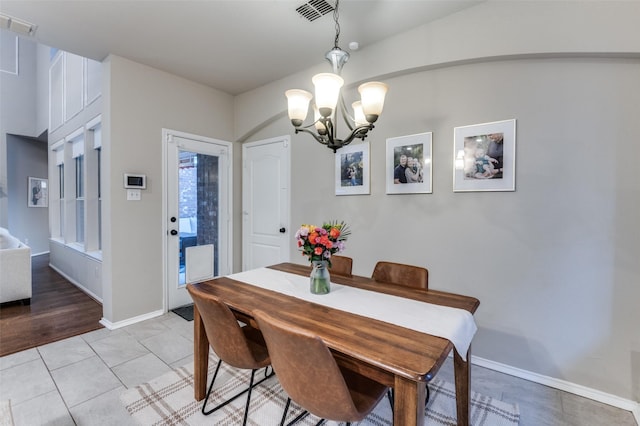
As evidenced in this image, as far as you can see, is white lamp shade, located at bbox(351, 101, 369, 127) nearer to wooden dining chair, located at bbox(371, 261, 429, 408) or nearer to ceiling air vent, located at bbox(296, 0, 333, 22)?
ceiling air vent, located at bbox(296, 0, 333, 22)

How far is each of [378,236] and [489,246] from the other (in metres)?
0.94

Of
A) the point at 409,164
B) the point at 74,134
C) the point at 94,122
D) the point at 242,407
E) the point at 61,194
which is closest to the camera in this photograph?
the point at 242,407

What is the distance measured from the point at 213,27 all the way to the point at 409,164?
81.9 inches

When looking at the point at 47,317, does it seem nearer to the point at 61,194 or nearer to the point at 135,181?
the point at 135,181

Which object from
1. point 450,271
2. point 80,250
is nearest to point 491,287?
point 450,271

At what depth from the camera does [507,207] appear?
2219mm

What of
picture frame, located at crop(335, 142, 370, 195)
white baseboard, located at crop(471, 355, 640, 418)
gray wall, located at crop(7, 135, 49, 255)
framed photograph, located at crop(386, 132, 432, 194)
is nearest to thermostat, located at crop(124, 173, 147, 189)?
picture frame, located at crop(335, 142, 370, 195)

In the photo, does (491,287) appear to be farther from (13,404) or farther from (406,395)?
(13,404)

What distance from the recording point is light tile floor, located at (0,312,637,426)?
1.79m

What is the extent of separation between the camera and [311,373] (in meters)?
1.17

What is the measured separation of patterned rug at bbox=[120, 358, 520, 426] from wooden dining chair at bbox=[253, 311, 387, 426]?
654 mm

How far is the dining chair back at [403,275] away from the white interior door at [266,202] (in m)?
1.62

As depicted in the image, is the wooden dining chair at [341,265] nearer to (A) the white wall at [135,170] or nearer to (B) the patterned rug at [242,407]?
(B) the patterned rug at [242,407]

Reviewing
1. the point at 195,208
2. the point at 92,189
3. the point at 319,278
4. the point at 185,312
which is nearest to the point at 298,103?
the point at 319,278
